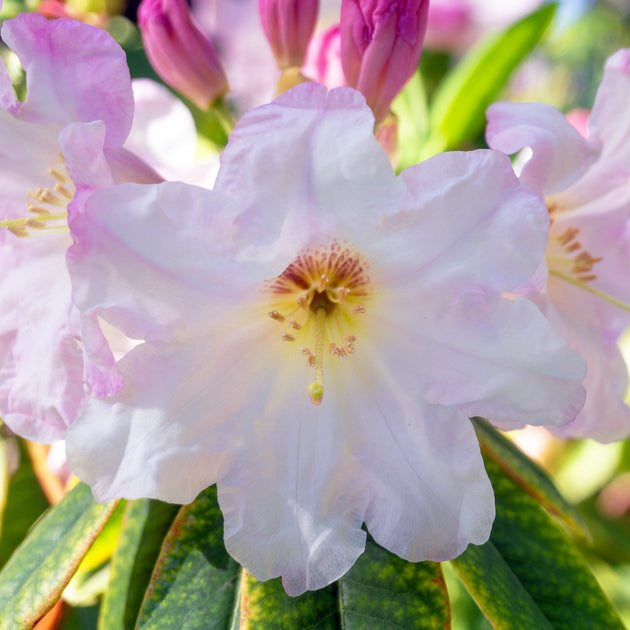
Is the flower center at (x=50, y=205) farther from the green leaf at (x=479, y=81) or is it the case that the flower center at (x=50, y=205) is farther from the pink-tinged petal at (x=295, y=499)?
the green leaf at (x=479, y=81)

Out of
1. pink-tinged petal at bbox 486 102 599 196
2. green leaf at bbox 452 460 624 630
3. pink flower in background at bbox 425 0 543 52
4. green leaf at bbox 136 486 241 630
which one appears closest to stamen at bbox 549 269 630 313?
pink-tinged petal at bbox 486 102 599 196

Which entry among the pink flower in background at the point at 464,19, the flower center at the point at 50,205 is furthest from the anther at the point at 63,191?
the pink flower in background at the point at 464,19

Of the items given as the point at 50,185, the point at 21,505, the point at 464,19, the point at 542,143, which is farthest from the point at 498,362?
the point at 464,19

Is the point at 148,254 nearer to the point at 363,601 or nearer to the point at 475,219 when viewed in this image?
the point at 475,219

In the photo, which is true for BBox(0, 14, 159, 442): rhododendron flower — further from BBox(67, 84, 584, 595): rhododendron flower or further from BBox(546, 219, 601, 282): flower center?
BBox(546, 219, 601, 282): flower center

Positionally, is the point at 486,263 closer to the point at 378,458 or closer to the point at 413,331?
the point at 413,331

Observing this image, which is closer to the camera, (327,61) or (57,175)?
(57,175)

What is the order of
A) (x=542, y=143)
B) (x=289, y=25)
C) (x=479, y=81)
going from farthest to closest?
1. (x=479, y=81)
2. (x=289, y=25)
3. (x=542, y=143)

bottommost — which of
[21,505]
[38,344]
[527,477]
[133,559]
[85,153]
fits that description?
[21,505]
